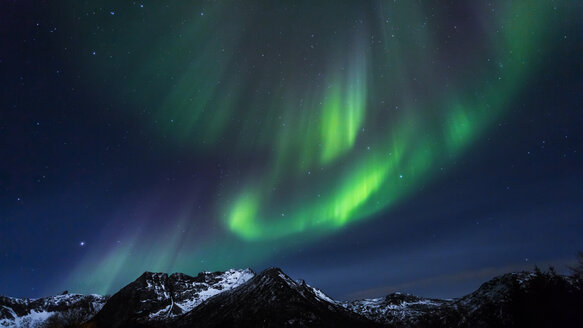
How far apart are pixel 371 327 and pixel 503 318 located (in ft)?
240

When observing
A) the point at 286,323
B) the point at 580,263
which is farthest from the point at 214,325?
the point at 580,263

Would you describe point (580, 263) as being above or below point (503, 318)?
above

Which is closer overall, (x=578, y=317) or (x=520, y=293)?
(x=578, y=317)

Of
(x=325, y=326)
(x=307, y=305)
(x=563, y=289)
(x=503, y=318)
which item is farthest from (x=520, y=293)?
(x=307, y=305)

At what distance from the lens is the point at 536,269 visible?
5507 inches

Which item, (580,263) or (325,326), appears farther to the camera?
(325,326)

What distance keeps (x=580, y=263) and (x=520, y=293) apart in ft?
374

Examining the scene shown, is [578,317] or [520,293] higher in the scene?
[520,293]

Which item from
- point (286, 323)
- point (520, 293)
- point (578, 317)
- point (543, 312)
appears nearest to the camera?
point (578, 317)

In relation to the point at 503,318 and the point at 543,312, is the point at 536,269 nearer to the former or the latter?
the point at 543,312

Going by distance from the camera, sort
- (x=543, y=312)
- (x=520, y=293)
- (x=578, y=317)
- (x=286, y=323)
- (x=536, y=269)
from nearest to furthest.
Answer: (x=578, y=317) → (x=543, y=312) → (x=536, y=269) → (x=520, y=293) → (x=286, y=323)

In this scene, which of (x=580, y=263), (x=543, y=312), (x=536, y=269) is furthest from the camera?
(x=536, y=269)

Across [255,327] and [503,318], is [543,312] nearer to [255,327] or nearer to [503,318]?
[503,318]

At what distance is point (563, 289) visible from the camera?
411ft
